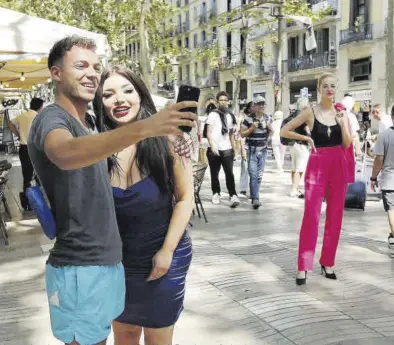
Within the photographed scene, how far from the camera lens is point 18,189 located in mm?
11445

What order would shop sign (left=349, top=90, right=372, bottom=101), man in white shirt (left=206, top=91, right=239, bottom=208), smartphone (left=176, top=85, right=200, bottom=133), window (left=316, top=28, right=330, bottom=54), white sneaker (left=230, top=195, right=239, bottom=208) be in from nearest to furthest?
smartphone (left=176, top=85, right=200, bottom=133)
man in white shirt (left=206, top=91, right=239, bottom=208)
white sneaker (left=230, top=195, right=239, bottom=208)
shop sign (left=349, top=90, right=372, bottom=101)
window (left=316, top=28, right=330, bottom=54)

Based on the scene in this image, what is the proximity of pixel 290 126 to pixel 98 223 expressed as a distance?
3.19 m

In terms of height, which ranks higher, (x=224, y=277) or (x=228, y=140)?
(x=228, y=140)

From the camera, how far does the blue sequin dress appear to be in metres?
2.05

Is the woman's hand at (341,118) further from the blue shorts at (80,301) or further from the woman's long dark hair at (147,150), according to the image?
the blue shorts at (80,301)

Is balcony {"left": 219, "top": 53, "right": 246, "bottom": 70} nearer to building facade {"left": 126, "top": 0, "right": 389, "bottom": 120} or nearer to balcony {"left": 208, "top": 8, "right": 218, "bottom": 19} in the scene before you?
building facade {"left": 126, "top": 0, "right": 389, "bottom": 120}

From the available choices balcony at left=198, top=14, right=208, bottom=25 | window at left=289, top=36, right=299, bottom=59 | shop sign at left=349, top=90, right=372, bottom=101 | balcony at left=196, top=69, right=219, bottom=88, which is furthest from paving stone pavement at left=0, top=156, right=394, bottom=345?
balcony at left=198, top=14, right=208, bottom=25

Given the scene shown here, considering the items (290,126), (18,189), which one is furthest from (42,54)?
(18,189)

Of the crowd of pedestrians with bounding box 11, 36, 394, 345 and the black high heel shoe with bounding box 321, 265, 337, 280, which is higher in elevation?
the crowd of pedestrians with bounding box 11, 36, 394, 345

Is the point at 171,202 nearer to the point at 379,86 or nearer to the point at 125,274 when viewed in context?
the point at 125,274

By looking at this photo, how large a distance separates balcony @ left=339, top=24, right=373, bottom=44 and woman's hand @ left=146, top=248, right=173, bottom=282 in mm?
29912

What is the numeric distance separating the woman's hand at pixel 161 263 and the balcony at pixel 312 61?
32255mm

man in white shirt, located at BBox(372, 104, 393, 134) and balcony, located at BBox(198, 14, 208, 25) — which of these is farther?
balcony, located at BBox(198, 14, 208, 25)

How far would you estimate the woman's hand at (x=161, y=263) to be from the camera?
2.03m
